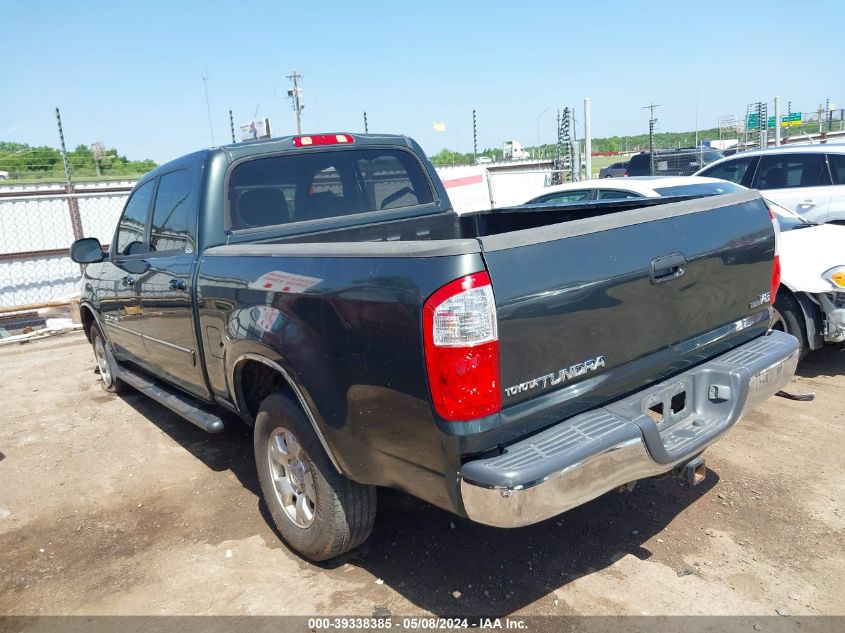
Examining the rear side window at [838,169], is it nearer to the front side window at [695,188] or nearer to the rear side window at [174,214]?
the front side window at [695,188]

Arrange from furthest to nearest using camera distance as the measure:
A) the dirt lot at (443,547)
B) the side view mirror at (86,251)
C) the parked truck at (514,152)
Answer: the parked truck at (514,152) → the side view mirror at (86,251) → the dirt lot at (443,547)

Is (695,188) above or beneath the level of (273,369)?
above

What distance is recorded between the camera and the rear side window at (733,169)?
358 inches

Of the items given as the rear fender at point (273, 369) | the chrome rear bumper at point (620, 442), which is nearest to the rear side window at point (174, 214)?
the rear fender at point (273, 369)

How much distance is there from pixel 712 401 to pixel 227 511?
278 cm

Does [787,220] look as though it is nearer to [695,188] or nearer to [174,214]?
[695,188]

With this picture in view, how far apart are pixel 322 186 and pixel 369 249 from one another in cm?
182

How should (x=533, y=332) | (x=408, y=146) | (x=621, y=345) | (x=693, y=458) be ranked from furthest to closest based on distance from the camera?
(x=408, y=146), (x=693, y=458), (x=621, y=345), (x=533, y=332)

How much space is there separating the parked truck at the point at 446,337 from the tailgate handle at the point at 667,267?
0.01 meters

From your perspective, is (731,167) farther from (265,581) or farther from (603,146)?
(603,146)

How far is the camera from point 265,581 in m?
3.25

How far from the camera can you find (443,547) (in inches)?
135

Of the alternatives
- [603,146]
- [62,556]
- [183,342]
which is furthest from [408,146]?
[603,146]

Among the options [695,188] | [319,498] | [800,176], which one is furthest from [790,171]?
[319,498]
